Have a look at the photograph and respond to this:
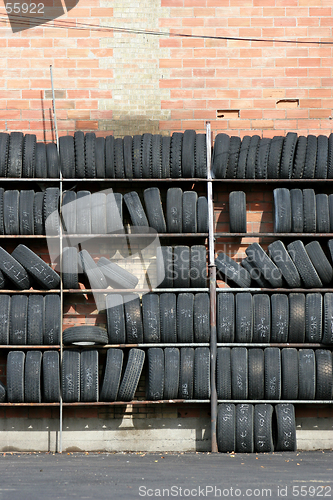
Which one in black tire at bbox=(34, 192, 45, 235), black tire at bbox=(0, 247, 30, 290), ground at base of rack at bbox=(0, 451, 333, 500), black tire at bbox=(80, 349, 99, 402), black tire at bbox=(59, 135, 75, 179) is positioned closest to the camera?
ground at base of rack at bbox=(0, 451, 333, 500)

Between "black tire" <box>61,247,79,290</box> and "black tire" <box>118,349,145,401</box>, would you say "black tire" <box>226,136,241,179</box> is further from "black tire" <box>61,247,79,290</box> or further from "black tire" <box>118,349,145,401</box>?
"black tire" <box>118,349,145,401</box>

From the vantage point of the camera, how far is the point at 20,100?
6.80 metres

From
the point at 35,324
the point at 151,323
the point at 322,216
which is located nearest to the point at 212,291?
the point at 151,323

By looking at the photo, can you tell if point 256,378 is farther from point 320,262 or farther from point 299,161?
point 299,161

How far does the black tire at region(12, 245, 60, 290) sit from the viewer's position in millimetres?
6109

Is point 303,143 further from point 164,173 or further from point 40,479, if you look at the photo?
point 40,479

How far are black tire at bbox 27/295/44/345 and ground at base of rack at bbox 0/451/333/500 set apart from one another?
4.19 ft

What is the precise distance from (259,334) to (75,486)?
2.55 m

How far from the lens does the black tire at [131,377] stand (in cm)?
601

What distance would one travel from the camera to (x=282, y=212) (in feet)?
20.5

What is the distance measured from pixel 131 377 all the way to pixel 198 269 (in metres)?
1.44

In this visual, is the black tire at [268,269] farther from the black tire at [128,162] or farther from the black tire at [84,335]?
the black tire at [84,335]

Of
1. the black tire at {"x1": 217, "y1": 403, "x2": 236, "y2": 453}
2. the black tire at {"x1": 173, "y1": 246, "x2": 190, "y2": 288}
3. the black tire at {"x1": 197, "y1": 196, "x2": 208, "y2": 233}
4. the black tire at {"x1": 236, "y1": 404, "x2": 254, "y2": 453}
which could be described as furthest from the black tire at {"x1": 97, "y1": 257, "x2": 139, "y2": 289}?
the black tire at {"x1": 236, "y1": 404, "x2": 254, "y2": 453}

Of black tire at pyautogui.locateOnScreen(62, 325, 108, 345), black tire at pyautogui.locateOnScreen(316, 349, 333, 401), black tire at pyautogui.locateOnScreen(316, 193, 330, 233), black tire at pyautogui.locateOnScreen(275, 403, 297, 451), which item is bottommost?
black tire at pyautogui.locateOnScreen(275, 403, 297, 451)
